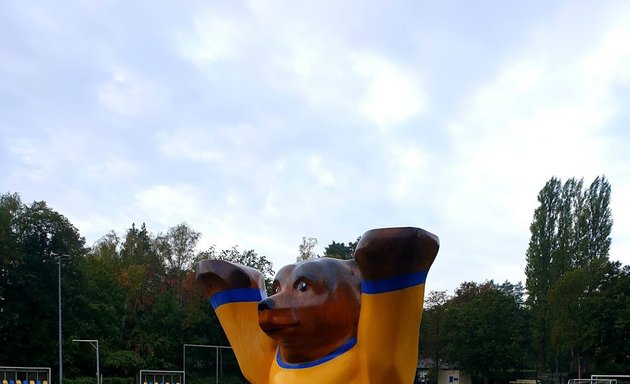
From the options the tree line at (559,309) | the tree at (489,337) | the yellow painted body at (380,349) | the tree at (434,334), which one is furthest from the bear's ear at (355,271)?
the tree at (434,334)

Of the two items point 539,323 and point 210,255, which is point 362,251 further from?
point 539,323

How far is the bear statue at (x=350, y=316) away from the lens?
14.5ft

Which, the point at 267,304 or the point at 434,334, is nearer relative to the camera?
the point at 267,304

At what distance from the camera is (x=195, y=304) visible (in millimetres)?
31531

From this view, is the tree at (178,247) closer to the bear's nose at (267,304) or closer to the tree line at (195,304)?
the tree line at (195,304)

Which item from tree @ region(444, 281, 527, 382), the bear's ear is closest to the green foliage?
tree @ region(444, 281, 527, 382)

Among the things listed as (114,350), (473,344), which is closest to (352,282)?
(114,350)

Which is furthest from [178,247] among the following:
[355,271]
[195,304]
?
[355,271]

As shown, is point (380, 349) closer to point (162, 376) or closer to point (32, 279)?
point (162, 376)

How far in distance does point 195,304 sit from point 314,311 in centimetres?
2750

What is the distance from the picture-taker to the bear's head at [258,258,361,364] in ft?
16.2

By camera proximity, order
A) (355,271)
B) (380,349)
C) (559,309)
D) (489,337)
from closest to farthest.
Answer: (380,349) → (355,271) → (559,309) → (489,337)

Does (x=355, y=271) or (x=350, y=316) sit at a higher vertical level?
(x=355, y=271)

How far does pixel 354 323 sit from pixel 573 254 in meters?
30.9
